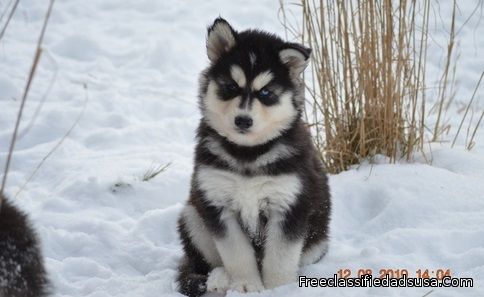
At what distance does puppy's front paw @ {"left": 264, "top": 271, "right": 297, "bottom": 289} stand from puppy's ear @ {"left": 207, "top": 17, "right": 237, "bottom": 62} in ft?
3.85

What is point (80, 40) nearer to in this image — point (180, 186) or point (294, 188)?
point (180, 186)

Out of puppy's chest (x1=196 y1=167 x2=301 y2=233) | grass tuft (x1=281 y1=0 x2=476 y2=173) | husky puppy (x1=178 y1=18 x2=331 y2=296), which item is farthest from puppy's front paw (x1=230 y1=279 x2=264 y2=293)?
grass tuft (x1=281 y1=0 x2=476 y2=173)

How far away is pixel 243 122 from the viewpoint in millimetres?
3252

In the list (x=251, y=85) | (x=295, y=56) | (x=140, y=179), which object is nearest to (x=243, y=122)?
(x=251, y=85)

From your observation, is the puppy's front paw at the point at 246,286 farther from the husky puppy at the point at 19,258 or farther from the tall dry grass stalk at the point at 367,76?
the tall dry grass stalk at the point at 367,76

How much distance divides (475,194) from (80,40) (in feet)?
16.3

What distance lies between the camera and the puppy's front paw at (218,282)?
134 inches

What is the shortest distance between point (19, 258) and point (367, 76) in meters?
2.95

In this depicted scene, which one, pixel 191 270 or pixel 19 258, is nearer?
pixel 19 258

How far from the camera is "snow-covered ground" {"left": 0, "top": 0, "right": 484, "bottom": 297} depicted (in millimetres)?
3613

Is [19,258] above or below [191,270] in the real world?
above

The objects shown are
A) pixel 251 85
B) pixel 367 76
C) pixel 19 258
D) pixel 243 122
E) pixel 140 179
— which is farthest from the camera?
pixel 140 179

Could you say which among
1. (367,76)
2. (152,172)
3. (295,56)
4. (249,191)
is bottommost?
(152,172)

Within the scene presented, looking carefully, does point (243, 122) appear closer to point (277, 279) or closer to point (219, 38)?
point (219, 38)
